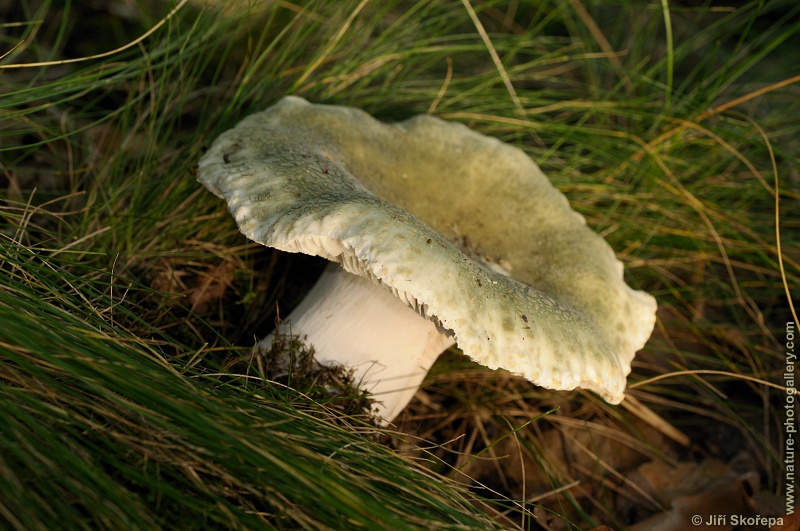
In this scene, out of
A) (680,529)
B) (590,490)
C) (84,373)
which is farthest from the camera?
(590,490)

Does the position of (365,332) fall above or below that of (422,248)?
below

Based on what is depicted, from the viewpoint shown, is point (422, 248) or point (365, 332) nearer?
point (422, 248)

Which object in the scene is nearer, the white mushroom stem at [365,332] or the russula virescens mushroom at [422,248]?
the russula virescens mushroom at [422,248]

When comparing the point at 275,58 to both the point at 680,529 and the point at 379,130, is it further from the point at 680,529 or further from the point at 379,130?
the point at 680,529

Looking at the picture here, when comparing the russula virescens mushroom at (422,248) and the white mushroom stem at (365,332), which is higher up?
the russula virescens mushroom at (422,248)

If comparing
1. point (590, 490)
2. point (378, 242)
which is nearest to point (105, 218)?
point (378, 242)

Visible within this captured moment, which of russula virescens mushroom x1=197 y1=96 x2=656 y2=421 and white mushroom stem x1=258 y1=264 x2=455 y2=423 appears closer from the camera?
russula virescens mushroom x1=197 y1=96 x2=656 y2=421
